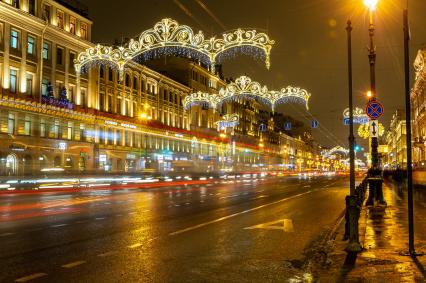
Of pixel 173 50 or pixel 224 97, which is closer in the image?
pixel 173 50

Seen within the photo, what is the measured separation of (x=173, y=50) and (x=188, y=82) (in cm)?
6306

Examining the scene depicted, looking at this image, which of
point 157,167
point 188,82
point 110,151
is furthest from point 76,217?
point 188,82

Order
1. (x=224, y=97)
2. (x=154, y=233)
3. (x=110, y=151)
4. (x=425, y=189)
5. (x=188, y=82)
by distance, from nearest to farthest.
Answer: (x=154, y=233)
(x=425, y=189)
(x=224, y=97)
(x=110, y=151)
(x=188, y=82)

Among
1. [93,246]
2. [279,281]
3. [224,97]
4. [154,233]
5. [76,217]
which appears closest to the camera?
[279,281]

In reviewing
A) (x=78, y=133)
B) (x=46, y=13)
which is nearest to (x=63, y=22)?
(x=46, y=13)

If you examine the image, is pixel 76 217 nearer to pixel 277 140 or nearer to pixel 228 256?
pixel 228 256

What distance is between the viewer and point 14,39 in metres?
44.9

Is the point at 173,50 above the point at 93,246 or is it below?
above

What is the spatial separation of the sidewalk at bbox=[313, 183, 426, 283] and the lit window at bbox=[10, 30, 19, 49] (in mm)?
37877

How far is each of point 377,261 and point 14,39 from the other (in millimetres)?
41992

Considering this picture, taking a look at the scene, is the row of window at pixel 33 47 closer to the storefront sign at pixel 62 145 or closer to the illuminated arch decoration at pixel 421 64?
the storefront sign at pixel 62 145

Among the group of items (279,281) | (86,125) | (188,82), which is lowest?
(279,281)

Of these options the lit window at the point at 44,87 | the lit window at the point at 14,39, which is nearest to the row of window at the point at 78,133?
the lit window at the point at 44,87

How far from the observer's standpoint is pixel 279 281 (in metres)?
7.92
